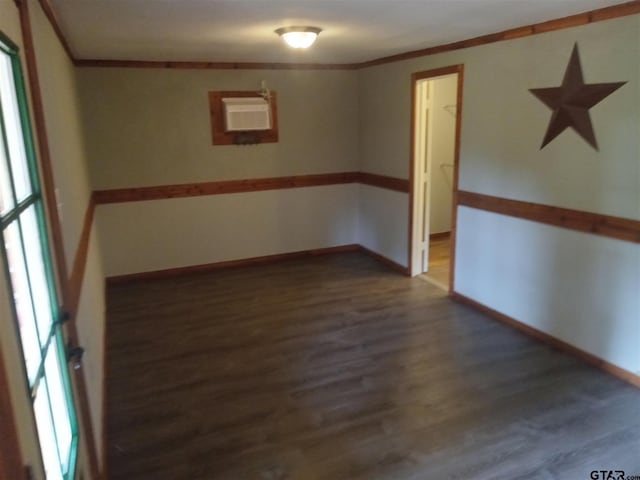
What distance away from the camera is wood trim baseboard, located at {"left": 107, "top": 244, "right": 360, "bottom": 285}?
16.5 ft

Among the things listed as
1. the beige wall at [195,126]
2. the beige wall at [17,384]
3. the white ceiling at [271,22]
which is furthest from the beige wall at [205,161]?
the beige wall at [17,384]

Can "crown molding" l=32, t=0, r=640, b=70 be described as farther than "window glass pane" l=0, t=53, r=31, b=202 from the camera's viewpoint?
Yes

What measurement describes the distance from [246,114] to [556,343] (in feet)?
11.8

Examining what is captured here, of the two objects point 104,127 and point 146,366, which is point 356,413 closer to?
point 146,366

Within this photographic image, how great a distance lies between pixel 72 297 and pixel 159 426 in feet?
3.43

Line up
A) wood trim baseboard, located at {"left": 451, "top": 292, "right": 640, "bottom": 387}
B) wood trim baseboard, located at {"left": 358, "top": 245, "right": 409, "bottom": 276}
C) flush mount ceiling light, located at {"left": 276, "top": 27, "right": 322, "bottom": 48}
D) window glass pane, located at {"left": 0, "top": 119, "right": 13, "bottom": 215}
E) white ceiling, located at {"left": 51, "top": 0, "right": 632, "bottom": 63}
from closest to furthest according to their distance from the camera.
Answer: window glass pane, located at {"left": 0, "top": 119, "right": 13, "bottom": 215}, white ceiling, located at {"left": 51, "top": 0, "right": 632, "bottom": 63}, wood trim baseboard, located at {"left": 451, "top": 292, "right": 640, "bottom": 387}, flush mount ceiling light, located at {"left": 276, "top": 27, "right": 322, "bottom": 48}, wood trim baseboard, located at {"left": 358, "top": 245, "right": 409, "bottom": 276}

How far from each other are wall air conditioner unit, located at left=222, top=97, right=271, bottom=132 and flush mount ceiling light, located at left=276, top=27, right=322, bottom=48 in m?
1.80

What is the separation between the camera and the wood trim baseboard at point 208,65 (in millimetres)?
4520

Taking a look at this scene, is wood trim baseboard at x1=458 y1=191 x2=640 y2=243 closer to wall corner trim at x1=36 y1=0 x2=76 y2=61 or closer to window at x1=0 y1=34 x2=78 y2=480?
window at x1=0 y1=34 x2=78 y2=480

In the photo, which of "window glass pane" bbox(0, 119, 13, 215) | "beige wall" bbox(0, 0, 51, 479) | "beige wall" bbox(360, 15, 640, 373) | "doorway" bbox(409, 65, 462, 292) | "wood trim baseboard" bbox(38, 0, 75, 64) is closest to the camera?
"beige wall" bbox(0, 0, 51, 479)

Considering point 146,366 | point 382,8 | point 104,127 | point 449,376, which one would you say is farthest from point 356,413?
point 104,127

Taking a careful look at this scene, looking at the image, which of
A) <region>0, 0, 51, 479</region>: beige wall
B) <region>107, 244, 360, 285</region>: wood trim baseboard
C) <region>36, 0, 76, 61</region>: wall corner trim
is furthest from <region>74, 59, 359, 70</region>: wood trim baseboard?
<region>0, 0, 51, 479</region>: beige wall

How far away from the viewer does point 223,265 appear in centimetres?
544

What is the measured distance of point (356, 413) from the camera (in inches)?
108
